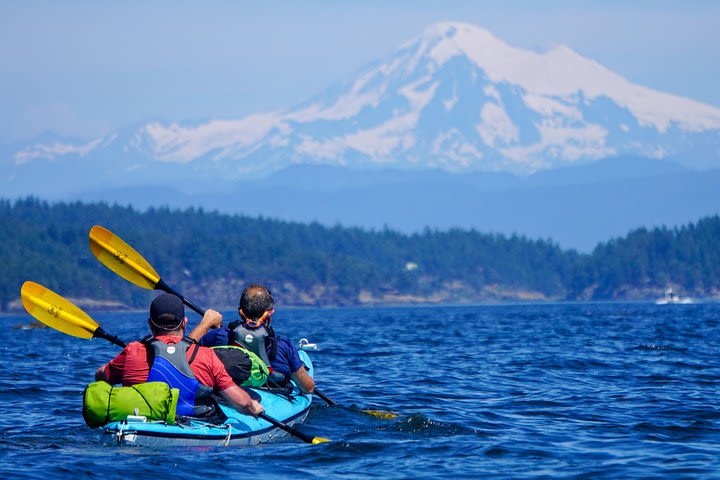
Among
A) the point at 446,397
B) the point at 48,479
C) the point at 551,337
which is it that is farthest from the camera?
the point at 551,337

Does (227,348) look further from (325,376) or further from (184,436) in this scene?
(325,376)

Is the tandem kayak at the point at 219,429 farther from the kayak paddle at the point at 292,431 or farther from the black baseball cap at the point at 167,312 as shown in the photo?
the black baseball cap at the point at 167,312

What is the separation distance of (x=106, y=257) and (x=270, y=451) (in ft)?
22.4

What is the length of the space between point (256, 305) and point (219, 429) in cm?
203

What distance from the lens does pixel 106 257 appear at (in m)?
23.6

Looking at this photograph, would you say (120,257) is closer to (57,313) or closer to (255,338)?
(57,313)

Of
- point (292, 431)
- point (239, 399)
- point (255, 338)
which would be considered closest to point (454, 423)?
point (292, 431)

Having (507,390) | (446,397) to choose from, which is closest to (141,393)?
(446,397)

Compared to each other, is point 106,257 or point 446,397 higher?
point 106,257

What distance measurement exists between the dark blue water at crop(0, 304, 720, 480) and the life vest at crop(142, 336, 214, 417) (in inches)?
31.6

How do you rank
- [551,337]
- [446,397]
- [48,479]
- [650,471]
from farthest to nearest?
[551,337], [446,397], [650,471], [48,479]

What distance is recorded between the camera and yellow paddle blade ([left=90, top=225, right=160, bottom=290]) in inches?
920

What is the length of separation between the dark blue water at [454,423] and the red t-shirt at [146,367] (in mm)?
960

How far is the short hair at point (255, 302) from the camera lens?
1891cm
